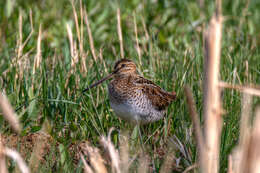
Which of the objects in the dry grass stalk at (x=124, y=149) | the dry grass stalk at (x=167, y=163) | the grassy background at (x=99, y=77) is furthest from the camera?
the grassy background at (x=99, y=77)

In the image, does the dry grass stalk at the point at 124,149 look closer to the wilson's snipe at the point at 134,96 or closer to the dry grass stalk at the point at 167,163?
the dry grass stalk at the point at 167,163

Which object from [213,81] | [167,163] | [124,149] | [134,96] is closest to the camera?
[213,81]

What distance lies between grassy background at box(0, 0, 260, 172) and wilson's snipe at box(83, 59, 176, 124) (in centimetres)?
10

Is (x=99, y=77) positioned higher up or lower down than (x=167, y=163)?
higher up

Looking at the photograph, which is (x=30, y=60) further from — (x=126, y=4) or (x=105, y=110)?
(x=126, y=4)

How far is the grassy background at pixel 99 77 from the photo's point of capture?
354cm

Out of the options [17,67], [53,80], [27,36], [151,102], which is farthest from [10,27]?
[151,102]

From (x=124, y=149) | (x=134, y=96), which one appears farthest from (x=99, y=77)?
(x=124, y=149)

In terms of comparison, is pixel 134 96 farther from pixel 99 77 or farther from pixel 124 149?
pixel 124 149

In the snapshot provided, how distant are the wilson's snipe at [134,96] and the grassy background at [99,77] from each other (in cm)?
10

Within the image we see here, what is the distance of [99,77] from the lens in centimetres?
427

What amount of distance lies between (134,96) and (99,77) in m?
0.35

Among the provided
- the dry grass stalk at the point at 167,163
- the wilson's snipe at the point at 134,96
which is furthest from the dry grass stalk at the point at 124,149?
the wilson's snipe at the point at 134,96

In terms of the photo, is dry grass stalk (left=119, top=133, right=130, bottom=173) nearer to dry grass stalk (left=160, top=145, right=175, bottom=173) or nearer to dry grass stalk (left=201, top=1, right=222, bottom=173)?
dry grass stalk (left=160, top=145, right=175, bottom=173)
